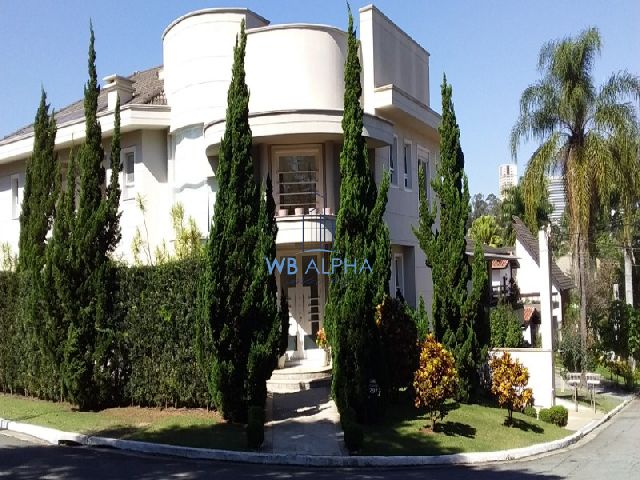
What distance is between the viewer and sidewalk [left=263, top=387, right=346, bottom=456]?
11.6 meters

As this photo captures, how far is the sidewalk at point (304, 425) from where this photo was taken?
11.6 meters

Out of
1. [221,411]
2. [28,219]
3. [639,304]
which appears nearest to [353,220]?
[221,411]

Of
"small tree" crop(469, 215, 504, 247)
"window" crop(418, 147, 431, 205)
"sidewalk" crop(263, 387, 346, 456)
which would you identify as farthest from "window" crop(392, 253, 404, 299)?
"small tree" crop(469, 215, 504, 247)

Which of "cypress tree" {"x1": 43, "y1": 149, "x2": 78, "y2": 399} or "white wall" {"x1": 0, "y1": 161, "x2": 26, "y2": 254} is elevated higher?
"white wall" {"x1": 0, "y1": 161, "x2": 26, "y2": 254}

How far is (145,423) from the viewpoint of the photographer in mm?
12992

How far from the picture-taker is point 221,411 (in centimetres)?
1276

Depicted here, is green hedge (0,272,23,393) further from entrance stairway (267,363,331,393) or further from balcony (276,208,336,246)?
balcony (276,208,336,246)

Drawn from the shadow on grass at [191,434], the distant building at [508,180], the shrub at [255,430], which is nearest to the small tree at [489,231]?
the distant building at [508,180]

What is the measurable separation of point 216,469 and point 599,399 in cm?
1528

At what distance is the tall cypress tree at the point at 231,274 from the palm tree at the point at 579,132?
13.0m

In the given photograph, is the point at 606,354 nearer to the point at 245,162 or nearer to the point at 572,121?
the point at 572,121

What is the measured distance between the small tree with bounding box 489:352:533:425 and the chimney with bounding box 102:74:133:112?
15684 mm

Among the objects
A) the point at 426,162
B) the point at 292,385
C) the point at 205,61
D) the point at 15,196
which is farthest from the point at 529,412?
the point at 15,196

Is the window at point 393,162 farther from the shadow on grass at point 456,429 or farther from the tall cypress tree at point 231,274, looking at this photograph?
the shadow on grass at point 456,429
